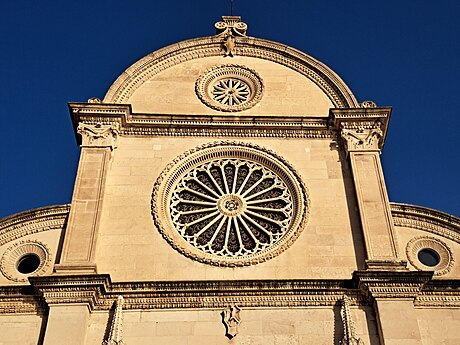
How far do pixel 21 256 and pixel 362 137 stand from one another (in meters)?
9.61

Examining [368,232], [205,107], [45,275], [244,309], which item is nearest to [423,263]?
[368,232]

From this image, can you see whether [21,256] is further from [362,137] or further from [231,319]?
[362,137]

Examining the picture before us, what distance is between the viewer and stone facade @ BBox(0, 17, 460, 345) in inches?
579

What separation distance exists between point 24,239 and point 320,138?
851 centimetres

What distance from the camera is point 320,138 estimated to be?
749 inches

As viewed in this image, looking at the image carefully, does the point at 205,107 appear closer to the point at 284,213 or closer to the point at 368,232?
the point at 284,213

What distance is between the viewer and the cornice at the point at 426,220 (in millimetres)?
17062

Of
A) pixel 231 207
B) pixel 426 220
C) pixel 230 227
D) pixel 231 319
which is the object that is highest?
pixel 231 207

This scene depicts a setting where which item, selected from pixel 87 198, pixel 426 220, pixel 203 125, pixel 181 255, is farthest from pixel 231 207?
pixel 426 220

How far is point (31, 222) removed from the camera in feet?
55.2

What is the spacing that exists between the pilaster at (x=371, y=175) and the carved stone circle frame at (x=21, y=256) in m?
7.75

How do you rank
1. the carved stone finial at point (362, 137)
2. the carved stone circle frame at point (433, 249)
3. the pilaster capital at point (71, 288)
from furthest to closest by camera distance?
the carved stone finial at point (362, 137)
the carved stone circle frame at point (433, 249)
the pilaster capital at point (71, 288)

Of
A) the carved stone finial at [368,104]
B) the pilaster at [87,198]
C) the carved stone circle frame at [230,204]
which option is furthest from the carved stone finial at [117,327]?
the carved stone finial at [368,104]

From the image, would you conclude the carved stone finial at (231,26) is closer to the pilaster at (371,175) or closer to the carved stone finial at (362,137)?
the pilaster at (371,175)
